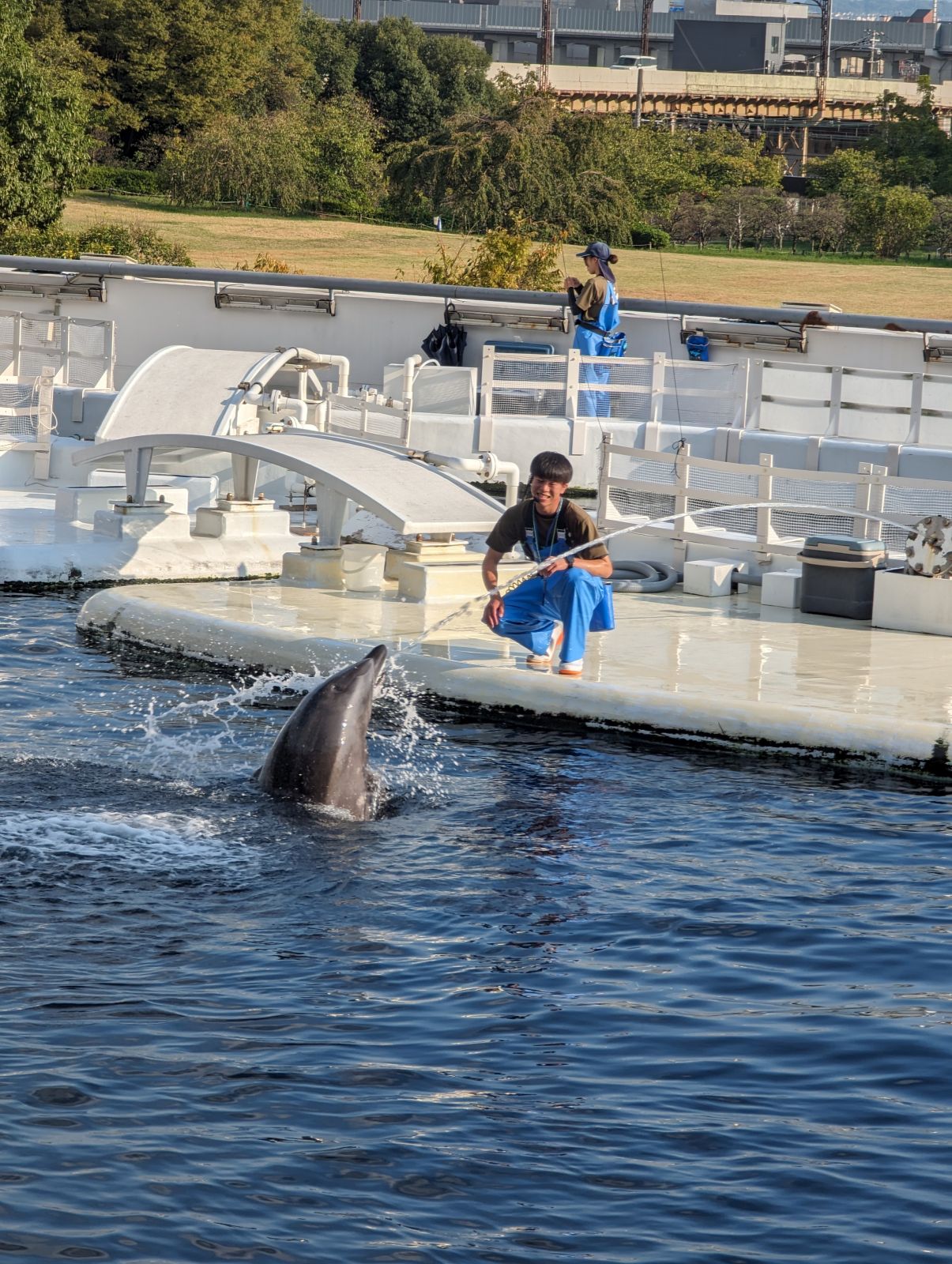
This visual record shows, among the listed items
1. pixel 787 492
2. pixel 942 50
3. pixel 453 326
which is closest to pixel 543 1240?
pixel 787 492

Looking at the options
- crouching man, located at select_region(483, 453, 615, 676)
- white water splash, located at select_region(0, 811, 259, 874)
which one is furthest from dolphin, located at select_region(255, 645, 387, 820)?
crouching man, located at select_region(483, 453, 615, 676)

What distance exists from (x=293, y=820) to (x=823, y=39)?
80899 mm

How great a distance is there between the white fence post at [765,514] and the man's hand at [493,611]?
3932 millimetres

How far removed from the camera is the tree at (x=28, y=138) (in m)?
35.5

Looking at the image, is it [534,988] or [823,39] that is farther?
[823,39]

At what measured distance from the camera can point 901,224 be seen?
51.2m

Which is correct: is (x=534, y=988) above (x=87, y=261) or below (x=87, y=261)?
below

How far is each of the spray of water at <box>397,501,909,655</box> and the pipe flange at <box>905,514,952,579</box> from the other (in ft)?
0.99

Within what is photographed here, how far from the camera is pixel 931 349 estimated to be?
1822 cm

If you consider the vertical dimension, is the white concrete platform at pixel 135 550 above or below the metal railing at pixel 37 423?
below

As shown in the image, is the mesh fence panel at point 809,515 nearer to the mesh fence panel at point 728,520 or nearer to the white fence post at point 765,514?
the white fence post at point 765,514

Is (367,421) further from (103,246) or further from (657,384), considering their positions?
(103,246)

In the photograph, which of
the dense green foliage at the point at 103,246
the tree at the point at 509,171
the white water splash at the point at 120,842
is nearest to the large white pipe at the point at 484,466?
the white water splash at the point at 120,842

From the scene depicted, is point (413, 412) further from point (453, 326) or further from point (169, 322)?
point (169, 322)
